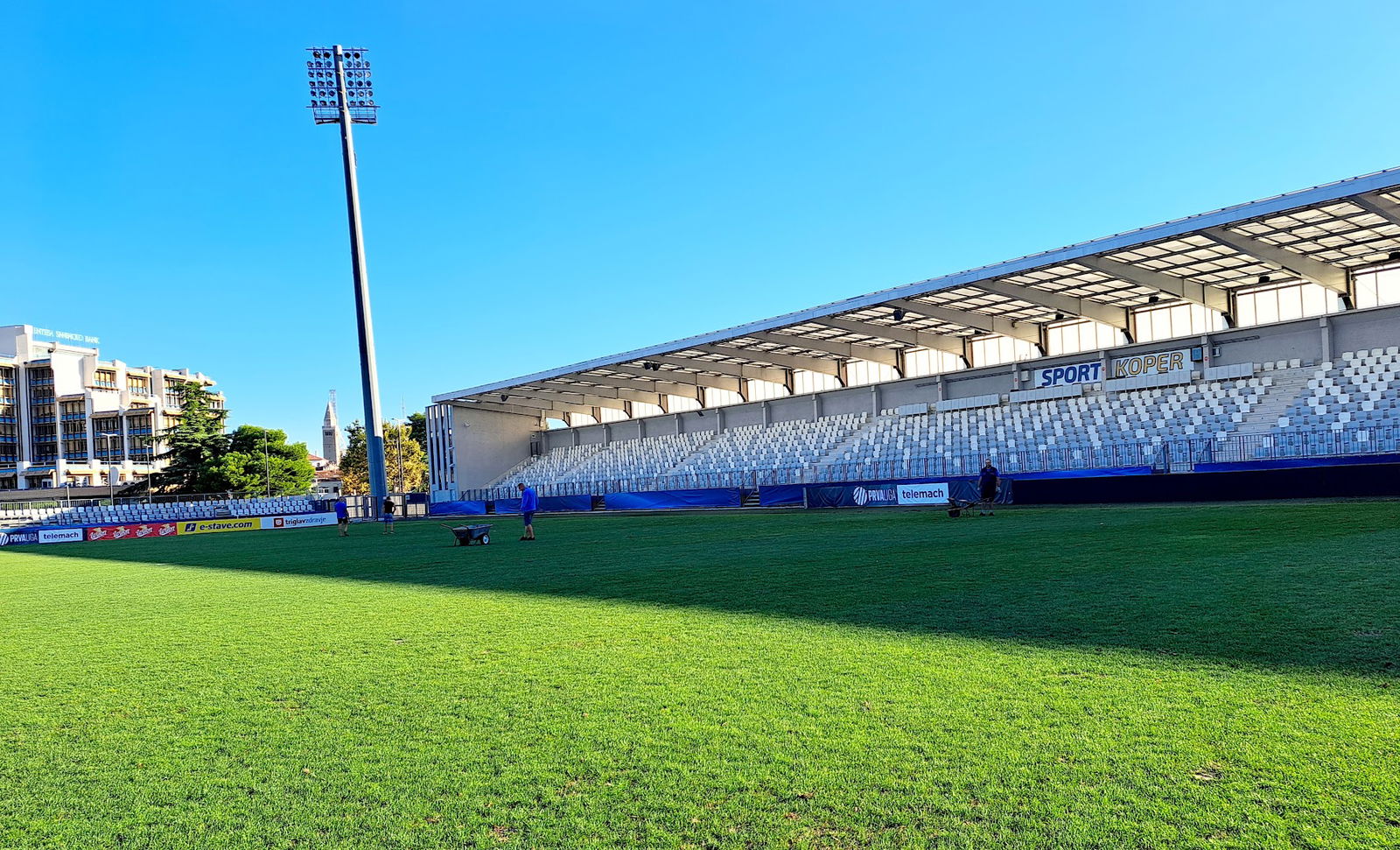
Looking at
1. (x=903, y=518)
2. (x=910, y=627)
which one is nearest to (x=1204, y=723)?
(x=910, y=627)

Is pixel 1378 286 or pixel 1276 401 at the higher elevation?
pixel 1378 286

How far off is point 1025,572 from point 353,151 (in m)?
42.1

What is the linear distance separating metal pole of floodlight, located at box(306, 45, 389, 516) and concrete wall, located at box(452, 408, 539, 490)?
13.8 m

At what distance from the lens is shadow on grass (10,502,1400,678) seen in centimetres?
707

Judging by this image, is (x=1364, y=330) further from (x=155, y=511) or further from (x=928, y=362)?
(x=155, y=511)

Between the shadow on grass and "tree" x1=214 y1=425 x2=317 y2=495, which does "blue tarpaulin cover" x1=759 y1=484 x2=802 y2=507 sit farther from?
"tree" x1=214 y1=425 x2=317 y2=495

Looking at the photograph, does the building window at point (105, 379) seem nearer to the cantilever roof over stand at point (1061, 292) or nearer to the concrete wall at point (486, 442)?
the concrete wall at point (486, 442)

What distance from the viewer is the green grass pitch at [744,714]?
12.4 ft

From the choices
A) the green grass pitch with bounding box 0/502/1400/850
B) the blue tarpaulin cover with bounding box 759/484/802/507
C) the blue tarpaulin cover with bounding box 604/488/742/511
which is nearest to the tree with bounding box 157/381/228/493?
the blue tarpaulin cover with bounding box 604/488/742/511

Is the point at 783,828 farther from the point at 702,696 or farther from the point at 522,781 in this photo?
→ the point at 702,696

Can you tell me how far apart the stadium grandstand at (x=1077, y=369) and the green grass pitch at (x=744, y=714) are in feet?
63.5

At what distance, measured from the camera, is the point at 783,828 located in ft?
12.0

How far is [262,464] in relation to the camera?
282ft

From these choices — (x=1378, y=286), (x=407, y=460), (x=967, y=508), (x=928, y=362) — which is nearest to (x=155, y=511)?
(x=928, y=362)
